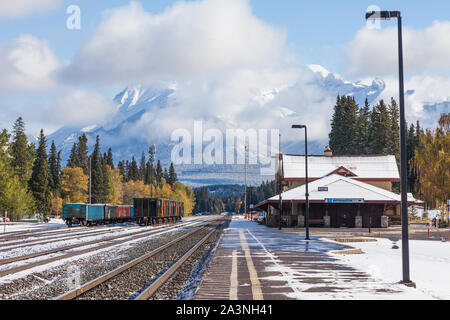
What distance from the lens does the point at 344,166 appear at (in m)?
65.4

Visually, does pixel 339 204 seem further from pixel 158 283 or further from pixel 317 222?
pixel 158 283

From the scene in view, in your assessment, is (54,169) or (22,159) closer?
(22,159)

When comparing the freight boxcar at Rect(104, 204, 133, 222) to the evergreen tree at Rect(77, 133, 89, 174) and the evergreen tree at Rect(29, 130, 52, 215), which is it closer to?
the evergreen tree at Rect(29, 130, 52, 215)

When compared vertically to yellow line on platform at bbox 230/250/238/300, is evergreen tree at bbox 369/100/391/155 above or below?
above

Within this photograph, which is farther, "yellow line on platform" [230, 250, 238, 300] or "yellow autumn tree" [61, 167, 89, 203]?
"yellow autumn tree" [61, 167, 89, 203]

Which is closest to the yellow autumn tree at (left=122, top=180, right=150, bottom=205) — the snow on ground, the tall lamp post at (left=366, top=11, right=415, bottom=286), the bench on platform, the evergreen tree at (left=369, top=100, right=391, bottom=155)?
the evergreen tree at (left=369, top=100, right=391, bottom=155)

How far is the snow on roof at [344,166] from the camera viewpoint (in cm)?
6272

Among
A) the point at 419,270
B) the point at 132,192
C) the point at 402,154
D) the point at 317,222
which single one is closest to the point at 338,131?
the point at 132,192

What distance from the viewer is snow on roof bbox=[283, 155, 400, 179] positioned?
62725mm

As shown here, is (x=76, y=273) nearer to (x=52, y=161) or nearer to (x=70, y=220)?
(x=70, y=220)
